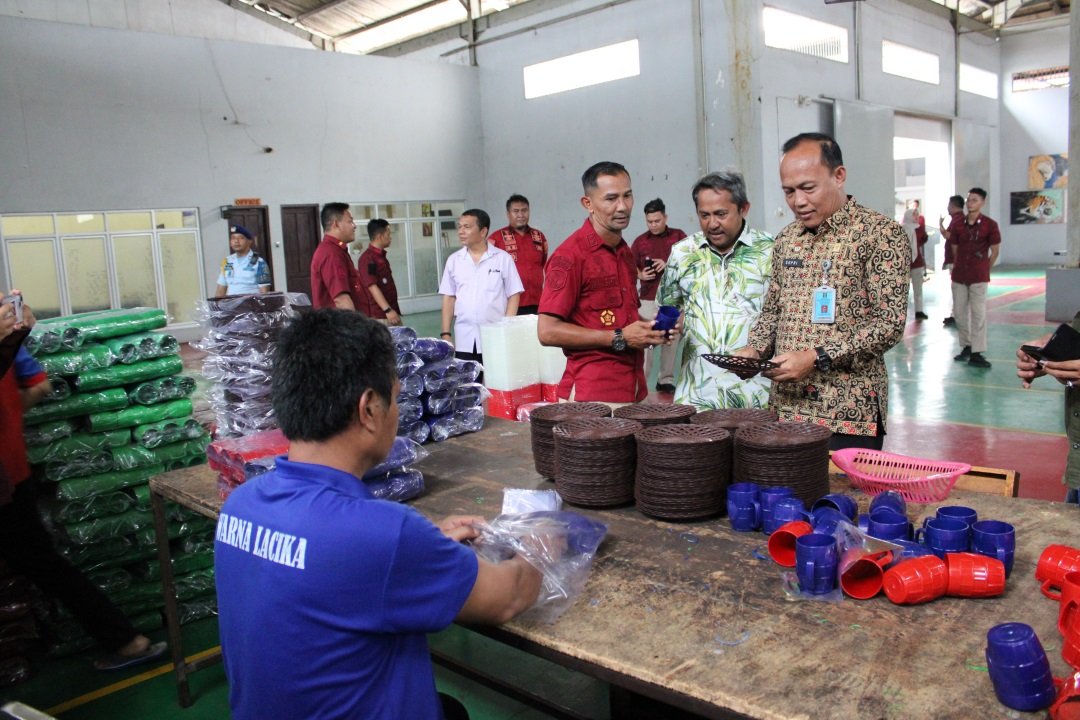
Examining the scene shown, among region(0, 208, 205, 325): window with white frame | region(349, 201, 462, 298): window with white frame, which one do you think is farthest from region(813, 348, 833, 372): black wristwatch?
region(349, 201, 462, 298): window with white frame

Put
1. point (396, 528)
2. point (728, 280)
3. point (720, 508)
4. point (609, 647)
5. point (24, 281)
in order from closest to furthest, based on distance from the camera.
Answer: point (396, 528), point (609, 647), point (720, 508), point (728, 280), point (24, 281)

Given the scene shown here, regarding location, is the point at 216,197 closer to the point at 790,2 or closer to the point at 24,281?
the point at 24,281

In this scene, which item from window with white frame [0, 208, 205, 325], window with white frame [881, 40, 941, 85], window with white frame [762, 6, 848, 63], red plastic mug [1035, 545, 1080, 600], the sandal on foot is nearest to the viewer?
red plastic mug [1035, 545, 1080, 600]

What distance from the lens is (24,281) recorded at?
12031mm

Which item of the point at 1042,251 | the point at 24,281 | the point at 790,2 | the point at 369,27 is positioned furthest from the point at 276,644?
the point at 1042,251

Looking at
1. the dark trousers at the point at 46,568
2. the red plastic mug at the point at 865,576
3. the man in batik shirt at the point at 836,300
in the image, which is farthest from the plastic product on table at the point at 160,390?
the red plastic mug at the point at 865,576

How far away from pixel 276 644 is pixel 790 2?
46.1ft

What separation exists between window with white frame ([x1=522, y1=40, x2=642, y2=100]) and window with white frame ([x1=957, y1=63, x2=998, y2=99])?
8997mm

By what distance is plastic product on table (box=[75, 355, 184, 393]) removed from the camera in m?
3.52

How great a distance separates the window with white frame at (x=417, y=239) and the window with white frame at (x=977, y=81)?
39.0 feet

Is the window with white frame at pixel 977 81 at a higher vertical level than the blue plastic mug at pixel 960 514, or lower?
higher

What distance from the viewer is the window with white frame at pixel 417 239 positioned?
16094 millimetres

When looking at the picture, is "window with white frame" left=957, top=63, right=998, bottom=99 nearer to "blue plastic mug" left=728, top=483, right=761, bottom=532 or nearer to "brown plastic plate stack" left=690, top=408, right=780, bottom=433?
"brown plastic plate stack" left=690, top=408, right=780, bottom=433

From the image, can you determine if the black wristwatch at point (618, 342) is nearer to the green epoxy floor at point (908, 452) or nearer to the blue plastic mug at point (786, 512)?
the green epoxy floor at point (908, 452)
